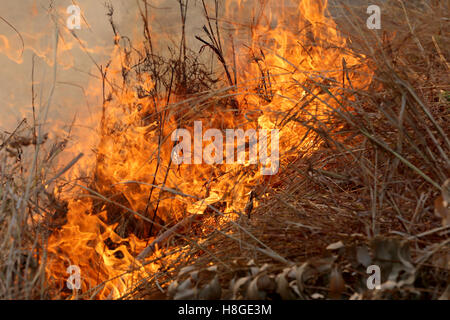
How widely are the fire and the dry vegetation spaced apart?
88 millimetres

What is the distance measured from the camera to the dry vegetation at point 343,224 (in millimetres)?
879

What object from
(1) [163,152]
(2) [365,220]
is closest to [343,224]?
(2) [365,220]

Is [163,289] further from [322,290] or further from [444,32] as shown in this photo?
[444,32]

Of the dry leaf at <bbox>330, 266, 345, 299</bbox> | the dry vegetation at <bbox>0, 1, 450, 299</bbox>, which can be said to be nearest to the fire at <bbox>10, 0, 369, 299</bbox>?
the dry vegetation at <bbox>0, 1, 450, 299</bbox>

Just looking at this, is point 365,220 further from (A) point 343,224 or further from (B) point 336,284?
(B) point 336,284

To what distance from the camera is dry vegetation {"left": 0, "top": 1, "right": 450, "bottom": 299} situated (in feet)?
2.89

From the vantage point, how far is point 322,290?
3.09 ft

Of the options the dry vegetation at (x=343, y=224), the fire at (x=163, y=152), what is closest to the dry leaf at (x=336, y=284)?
the dry vegetation at (x=343, y=224)

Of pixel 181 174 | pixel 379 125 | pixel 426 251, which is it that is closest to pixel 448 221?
pixel 426 251

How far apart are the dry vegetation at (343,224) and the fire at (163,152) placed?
3.5 inches

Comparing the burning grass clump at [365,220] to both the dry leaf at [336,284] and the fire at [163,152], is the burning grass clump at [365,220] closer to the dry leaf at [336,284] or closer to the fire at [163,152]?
the dry leaf at [336,284]

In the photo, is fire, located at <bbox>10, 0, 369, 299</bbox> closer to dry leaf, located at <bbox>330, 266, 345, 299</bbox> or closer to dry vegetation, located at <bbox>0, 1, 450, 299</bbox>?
dry vegetation, located at <bbox>0, 1, 450, 299</bbox>

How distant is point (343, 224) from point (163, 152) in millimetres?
843
